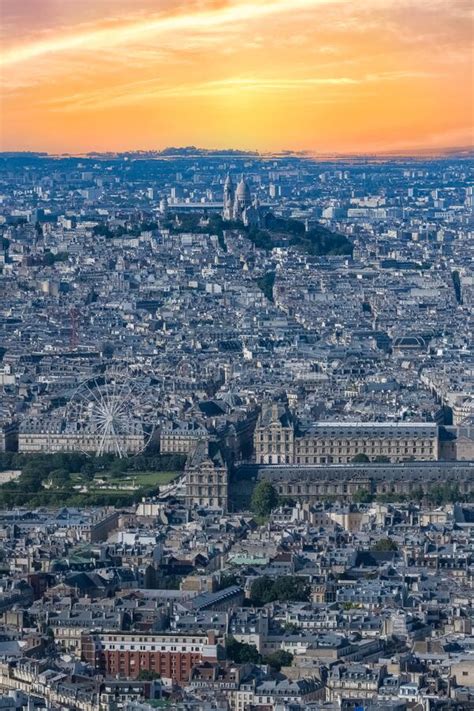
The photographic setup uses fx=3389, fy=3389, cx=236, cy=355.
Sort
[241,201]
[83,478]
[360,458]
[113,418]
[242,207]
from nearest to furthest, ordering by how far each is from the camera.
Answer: [83,478], [360,458], [113,418], [242,207], [241,201]

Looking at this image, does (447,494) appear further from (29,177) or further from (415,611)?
(29,177)

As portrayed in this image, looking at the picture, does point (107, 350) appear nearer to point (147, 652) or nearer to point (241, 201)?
point (147, 652)

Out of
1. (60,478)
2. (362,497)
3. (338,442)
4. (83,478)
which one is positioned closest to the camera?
(362,497)

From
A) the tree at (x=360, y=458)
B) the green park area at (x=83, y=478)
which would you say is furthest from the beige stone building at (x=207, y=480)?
the tree at (x=360, y=458)

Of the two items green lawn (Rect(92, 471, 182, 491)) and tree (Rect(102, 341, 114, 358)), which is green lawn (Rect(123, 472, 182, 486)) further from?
tree (Rect(102, 341, 114, 358))

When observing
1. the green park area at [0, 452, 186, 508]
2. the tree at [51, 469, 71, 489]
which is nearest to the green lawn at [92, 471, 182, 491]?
the green park area at [0, 452, 186, 508]

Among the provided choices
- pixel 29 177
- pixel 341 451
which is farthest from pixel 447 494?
pixel 29 177

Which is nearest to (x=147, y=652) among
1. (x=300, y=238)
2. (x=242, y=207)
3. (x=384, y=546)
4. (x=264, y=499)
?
(x=384, y=546)
